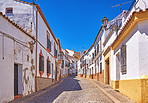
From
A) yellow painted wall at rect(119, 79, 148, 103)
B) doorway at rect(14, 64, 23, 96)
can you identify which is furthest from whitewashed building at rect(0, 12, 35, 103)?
yellow painted wall at rect(119, 79, 148, 103)

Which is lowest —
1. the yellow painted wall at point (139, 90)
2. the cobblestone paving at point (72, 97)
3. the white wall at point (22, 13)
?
the cobblestone paving at point (72, 97)

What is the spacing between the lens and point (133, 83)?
6.22 meters

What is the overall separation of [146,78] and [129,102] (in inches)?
51.5

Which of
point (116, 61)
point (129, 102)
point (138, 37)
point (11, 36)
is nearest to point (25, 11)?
point (11, 36)

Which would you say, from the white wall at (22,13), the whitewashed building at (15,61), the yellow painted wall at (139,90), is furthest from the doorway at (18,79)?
the yellow painted wall at (139,90)

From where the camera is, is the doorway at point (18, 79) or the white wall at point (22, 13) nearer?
the doorway at point (18, 79)

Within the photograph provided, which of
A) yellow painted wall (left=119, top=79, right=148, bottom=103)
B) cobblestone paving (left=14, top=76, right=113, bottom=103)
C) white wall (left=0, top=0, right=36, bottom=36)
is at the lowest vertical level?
cobblestone paving (left=14, top=76, right=113, bottom=103)

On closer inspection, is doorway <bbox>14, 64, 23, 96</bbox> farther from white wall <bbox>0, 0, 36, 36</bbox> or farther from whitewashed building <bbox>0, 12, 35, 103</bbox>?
white wall <bbox>0, 0, 36, 36</bbox>

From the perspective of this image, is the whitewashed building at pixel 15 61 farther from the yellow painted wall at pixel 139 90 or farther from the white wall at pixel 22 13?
the yellow painted wall at pixel 139 90

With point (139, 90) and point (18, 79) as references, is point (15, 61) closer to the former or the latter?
point (18, 79)

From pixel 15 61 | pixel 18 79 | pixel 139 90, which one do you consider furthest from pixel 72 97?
pixel 139 90

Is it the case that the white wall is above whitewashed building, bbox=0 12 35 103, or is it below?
above

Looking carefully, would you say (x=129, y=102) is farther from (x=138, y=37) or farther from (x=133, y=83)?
(x=138, y=37)

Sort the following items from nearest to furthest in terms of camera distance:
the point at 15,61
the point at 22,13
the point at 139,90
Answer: the point at 139,90 < the point at 15,61 < the point at 22,13
